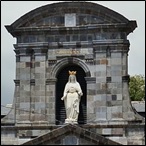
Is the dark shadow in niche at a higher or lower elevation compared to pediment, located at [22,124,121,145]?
higher

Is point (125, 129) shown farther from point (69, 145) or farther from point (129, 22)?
point (129, 22)

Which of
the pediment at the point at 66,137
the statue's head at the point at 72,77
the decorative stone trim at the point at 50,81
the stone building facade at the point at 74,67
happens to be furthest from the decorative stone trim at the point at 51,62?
the pediment at the point at 66,137

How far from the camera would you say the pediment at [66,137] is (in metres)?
29.9

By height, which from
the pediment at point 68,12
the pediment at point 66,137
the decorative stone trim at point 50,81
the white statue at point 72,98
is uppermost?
the pediment at point 68,12

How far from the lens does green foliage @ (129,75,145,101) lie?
52.5 metres

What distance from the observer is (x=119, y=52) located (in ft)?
108

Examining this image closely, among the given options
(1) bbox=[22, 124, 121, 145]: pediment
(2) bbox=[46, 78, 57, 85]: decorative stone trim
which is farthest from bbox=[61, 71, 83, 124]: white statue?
(1) bbox=[22, 124, 121, 145]: pediment

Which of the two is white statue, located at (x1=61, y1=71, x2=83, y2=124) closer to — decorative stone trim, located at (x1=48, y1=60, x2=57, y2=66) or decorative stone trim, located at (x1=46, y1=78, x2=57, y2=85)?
decorative stone trim, located at (x1=46, y1=78, x2=57, y2=85)

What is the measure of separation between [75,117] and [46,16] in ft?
18.9

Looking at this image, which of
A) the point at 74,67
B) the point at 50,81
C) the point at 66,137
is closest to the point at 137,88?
the point at 74,67

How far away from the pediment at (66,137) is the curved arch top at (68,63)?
154 inches

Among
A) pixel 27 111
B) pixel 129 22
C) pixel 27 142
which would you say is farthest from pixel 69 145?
pixel 129 22

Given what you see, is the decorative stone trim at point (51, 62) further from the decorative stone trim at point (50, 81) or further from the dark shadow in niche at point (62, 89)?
the decorative stone trim at point (50, 81)

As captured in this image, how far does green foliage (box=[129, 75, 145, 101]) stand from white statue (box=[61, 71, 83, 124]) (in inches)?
793
